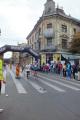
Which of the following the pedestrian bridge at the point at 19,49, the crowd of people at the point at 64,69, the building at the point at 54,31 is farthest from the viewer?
the building at the point at 54,31

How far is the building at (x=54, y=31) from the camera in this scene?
201ft

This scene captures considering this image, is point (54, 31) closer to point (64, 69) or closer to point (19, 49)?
point (19, 49)

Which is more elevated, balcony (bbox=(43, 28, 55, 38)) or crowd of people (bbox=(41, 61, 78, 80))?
balcony (bbox=(43, 28, 55, 38))

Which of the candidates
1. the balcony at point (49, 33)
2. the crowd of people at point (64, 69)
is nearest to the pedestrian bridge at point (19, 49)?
the crowd of people at point (64, 69)

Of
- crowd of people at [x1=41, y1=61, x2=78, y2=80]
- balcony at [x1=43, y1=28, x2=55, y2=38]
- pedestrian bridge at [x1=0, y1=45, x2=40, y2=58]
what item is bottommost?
crowd of people at [x1=41, y1=61, x2=78, y2=80]

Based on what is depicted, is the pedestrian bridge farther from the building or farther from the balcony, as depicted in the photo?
the balcony

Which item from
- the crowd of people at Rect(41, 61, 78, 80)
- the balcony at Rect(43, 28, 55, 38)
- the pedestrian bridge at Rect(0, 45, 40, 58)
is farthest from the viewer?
the balcony at Rect(43, 28, 55, 38)

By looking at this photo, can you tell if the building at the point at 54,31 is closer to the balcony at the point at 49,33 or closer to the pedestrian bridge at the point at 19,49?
the balcony at the point at 49,33

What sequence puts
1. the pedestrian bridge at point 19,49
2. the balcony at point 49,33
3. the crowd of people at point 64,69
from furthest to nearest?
1. the balcony at point 49,33
2. the pedestrian bridge at point 19,49
3. the crowd of people at point 64,69

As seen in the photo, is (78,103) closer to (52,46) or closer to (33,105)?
(33,105)

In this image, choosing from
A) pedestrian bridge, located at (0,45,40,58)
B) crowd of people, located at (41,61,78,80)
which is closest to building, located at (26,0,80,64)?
crowd of people, located at (41,61,78,80)

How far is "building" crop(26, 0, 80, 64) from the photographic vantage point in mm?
61125

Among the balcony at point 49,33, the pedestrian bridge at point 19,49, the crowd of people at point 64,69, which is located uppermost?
the balcony at point 49,33

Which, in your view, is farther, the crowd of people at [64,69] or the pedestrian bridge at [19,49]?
the pedestrian bridge at [19,49]
